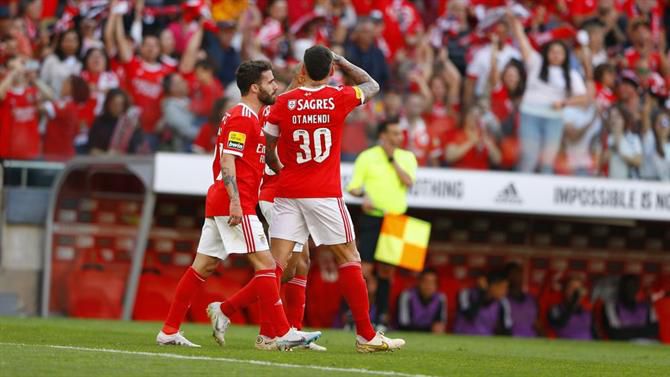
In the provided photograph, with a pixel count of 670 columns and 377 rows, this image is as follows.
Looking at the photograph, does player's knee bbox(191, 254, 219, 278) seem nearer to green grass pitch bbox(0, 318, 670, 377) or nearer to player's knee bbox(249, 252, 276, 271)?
player's knee bbox(249, 252, 276, 271)

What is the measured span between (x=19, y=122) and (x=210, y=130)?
6.77 feet

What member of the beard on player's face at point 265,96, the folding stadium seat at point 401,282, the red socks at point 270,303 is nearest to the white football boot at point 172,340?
the red socks at point 270,303

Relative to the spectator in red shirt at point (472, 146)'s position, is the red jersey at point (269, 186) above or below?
below

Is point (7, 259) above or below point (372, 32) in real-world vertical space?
below

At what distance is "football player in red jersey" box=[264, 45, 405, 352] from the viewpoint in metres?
10.1

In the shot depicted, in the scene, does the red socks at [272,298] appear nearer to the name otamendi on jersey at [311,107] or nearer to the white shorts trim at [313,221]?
the white shorts trim at [313,221]

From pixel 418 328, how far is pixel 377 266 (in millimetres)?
2052

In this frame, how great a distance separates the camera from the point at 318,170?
33.6ft

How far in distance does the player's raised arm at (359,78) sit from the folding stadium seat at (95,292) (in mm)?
7059

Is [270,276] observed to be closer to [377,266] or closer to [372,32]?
[377,266]

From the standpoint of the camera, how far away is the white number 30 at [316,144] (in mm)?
10156

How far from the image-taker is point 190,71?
1672 centimetres

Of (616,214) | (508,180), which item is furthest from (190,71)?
(616,214)

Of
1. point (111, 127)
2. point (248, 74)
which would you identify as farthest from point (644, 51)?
point (248, 74)
